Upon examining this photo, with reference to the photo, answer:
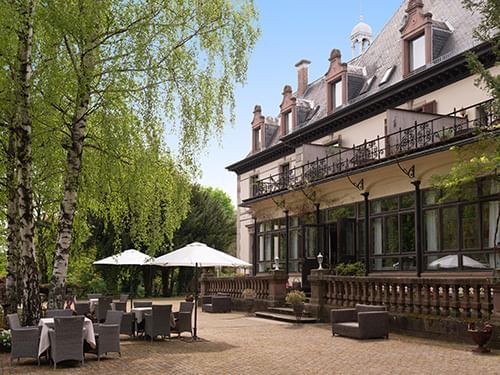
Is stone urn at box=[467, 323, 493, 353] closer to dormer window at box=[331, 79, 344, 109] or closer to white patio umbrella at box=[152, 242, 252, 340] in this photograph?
white patio umbrella at box=[152, 242, 252, 340]

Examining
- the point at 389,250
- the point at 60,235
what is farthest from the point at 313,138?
the point at 60,235

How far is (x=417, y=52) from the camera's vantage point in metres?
23.9

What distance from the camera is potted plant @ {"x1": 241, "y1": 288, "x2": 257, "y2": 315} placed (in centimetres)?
2408

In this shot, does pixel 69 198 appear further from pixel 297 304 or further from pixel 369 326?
pixel 297 304

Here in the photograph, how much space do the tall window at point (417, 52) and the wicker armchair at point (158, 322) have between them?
1424 centimetres

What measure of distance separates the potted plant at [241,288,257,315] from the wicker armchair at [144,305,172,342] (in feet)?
30.4

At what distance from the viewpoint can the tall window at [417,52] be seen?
23.6 metres

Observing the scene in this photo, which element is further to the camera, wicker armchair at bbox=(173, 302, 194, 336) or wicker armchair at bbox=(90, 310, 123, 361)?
wicker armchair at bbox=(173, 302, 194, 336)

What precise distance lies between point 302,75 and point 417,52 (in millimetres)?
14269

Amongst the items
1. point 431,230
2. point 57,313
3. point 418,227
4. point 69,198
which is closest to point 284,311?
point 418,227

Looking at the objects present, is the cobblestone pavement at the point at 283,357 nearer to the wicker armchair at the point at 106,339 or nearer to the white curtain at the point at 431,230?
the wicker armchair at the point at 106,339

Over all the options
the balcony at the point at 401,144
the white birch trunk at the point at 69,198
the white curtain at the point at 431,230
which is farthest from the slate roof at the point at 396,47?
the white birch trunk at the point at 69,198

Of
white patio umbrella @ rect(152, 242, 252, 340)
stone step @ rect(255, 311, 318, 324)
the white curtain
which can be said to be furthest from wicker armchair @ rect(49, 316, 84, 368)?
the white curtain

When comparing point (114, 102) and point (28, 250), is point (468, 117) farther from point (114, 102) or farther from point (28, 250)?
point (28, 250)
